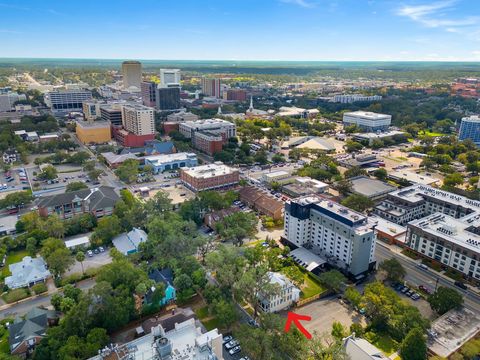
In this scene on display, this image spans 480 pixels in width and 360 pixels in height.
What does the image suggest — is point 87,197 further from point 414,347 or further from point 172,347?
point 414,347

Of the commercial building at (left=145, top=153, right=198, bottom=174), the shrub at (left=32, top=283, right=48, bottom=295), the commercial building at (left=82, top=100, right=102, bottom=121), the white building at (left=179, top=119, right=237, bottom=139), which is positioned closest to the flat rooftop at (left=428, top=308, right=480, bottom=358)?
the shrub at (left=32, top=283, right=48, bottom=295)

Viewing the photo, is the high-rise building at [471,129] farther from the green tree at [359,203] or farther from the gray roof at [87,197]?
the gray roof at [87,197]

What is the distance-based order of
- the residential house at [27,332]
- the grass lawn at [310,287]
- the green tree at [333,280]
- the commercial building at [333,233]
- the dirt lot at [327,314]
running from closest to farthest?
1. the residential house at [27,332]
2. the dirt lot at [327,314]
3. the green tree at [333,280]
4. the grass lawn at [310,287]
5. the commercial building at [333,233]

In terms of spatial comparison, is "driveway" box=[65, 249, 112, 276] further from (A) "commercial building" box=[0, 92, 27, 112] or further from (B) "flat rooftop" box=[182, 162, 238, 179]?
(A) "commercial building" box=[0, 92, 27, 112]

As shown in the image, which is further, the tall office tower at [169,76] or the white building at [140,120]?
the tall office tower at [169,76]

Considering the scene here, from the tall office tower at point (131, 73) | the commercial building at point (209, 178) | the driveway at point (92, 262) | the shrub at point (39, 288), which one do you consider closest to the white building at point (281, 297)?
the driveway at point (92, 262)

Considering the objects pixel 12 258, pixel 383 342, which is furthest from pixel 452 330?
pixel 12 258
